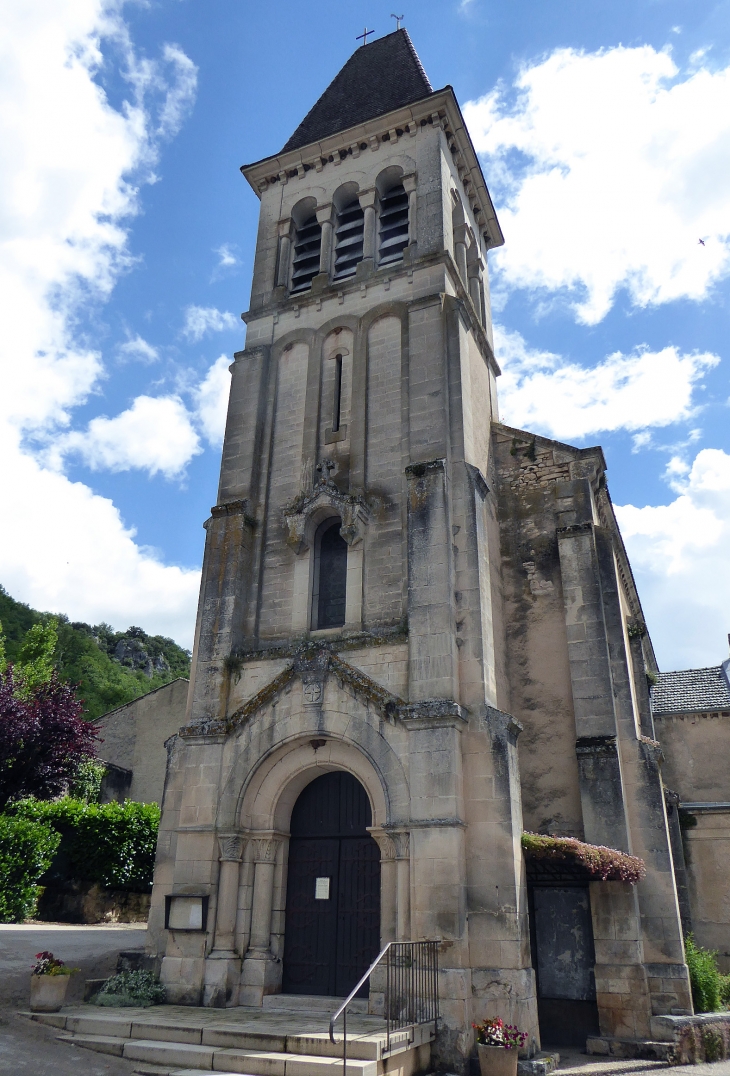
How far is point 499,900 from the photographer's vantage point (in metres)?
10.8

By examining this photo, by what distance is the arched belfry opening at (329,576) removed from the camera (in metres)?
14.1

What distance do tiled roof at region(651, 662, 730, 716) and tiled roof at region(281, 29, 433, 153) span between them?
665 inches

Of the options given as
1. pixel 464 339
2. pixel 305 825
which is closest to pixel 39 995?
pixel 305 825

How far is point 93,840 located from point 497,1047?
43.8 feet

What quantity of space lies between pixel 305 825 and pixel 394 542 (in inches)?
194

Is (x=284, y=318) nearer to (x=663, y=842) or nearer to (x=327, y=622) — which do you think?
(x=327, y=622)

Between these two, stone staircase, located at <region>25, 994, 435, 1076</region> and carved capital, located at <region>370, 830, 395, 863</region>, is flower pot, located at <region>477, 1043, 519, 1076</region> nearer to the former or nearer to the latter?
stone staircase, located at <region>25, 994, 435, 1076</region>

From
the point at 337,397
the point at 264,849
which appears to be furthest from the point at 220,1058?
the point at 337,397

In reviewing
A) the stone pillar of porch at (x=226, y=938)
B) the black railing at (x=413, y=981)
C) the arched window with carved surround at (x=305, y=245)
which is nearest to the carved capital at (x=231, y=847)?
the stone pillar of porch at (x=226, y=938)

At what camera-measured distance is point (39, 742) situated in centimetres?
2008

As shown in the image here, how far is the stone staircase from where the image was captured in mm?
8531

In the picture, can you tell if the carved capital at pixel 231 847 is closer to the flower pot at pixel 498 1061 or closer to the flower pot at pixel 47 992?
the flower pot at pixel 47 992

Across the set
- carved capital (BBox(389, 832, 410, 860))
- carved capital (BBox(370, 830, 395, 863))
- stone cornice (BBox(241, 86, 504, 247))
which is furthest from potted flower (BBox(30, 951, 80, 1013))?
stone cornice (BBox(241, 86, 504, 247))

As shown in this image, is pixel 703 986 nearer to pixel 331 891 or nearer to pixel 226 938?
pixel 331 891
